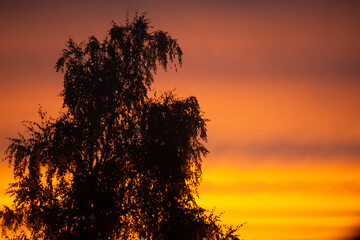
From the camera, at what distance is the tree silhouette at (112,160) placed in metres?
19.8

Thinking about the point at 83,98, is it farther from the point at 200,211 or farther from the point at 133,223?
the point at 200,211

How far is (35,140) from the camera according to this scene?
19.9m

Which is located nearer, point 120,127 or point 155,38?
point 120,127

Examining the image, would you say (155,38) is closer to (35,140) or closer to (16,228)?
(35,140)

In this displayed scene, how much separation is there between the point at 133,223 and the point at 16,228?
5315mm

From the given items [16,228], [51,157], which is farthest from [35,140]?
[16,228]

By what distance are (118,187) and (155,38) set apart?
24.5 ft

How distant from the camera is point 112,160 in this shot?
20688 mm

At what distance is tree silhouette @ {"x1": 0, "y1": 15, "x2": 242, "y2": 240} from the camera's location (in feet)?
64.9

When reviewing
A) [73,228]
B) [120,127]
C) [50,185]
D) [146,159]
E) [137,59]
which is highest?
[137,59]

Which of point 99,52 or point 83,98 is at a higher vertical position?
point 99,52

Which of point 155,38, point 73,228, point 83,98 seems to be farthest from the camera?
point 155,38

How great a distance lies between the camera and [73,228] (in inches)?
776

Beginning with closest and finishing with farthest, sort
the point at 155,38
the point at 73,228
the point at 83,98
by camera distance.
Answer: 1. the point at 73,228
2. the point at 83,98
3. the point at 155,38
